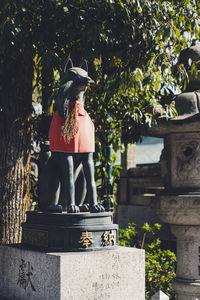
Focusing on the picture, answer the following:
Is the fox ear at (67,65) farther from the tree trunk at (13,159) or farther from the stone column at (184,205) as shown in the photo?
the stone column at (184,205)

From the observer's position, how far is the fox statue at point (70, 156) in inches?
194

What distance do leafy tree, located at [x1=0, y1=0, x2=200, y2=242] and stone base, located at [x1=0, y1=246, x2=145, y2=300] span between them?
6.29 ft

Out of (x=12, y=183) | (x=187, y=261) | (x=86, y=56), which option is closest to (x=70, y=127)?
(x=86, y=56)

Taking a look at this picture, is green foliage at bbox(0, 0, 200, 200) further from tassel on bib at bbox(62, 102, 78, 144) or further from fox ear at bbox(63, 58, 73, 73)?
tassel on bib at bbox(62, 102, 78, 144)

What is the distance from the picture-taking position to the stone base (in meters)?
4.40

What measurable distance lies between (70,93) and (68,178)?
3.01 feet

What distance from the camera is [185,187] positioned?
24.3 ft

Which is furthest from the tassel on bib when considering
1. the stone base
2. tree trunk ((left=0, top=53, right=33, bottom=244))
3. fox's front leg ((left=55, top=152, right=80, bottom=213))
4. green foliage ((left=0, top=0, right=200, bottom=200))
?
tree trunk ((left=0, top=53, right=33, bottom=244))

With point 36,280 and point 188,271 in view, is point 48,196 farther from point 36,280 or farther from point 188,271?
point 188,271

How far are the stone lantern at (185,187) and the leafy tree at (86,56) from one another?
0.29 meters

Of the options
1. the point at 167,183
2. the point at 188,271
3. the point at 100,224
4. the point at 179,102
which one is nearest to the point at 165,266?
the point at 188,271

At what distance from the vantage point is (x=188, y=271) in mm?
7387

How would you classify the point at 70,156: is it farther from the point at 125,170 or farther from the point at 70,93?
the point at 125,170

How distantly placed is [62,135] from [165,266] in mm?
4205
